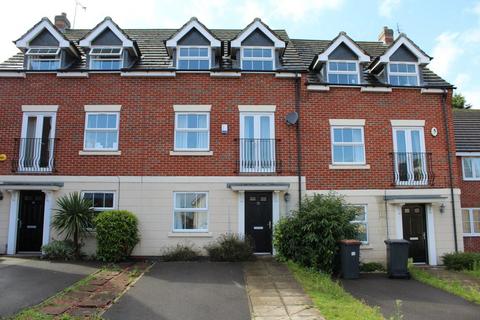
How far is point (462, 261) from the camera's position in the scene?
11.6m

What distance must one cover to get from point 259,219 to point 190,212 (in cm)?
227

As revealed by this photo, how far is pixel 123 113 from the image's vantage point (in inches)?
497

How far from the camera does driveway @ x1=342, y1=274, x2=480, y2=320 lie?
274 inches

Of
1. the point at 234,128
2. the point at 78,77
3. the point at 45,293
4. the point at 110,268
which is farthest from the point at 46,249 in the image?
the point at 234,128

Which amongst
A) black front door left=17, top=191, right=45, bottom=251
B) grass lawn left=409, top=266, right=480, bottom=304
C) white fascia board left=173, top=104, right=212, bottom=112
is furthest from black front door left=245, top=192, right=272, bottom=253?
black front door left=17, top=191, right=45, bottom=251

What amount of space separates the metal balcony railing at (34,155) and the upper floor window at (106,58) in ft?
9.85

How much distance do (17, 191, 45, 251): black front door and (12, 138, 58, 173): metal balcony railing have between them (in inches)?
32.5

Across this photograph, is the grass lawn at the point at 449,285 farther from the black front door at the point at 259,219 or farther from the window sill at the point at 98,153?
the window sill at the point at 98,153

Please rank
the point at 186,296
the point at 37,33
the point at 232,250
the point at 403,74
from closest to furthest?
the point at 186,296 → the point at 232,250 → the point at 37,33 → the point at 403,74

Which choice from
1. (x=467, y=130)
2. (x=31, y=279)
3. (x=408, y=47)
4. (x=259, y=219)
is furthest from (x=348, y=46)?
(x=31, y=279)

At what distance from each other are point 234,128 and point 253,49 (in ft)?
9.76

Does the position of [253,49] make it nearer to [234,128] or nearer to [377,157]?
[234,128]

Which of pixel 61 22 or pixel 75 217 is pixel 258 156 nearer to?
pixel 75 217

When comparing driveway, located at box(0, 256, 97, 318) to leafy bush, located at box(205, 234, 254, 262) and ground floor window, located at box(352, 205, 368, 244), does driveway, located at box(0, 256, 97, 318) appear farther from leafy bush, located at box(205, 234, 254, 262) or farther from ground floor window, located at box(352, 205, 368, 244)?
ground floor window, located at box(352, 205, 368, 244)
